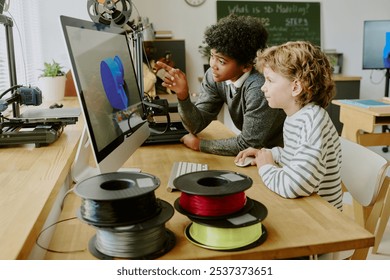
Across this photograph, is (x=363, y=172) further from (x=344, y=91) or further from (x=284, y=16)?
(x=284, y=16)

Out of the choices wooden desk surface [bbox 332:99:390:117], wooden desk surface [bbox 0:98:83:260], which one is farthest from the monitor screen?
wooden desk surface [bbox 0:98:83:260]

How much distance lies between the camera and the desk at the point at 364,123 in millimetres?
2922

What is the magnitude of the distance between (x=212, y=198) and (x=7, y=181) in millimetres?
551

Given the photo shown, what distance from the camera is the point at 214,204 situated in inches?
31.1

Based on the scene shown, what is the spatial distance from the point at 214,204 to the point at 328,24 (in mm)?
5013

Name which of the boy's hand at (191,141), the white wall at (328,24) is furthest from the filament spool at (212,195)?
the white wall at (328,24)

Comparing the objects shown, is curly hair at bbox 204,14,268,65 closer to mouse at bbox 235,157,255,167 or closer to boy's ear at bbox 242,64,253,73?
boy's ear at bbox 242,64,253,73

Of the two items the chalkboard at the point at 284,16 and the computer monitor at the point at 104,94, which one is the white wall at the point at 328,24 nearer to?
the chalkboard at the point at 284,16

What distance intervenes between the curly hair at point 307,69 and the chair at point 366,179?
26 centimetres

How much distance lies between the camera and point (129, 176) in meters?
0.84

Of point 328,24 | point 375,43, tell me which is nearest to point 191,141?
point 375,43

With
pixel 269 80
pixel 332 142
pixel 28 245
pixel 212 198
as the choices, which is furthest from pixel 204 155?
pixel 28 245

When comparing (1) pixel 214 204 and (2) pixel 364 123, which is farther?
(2) pixel 364 123
